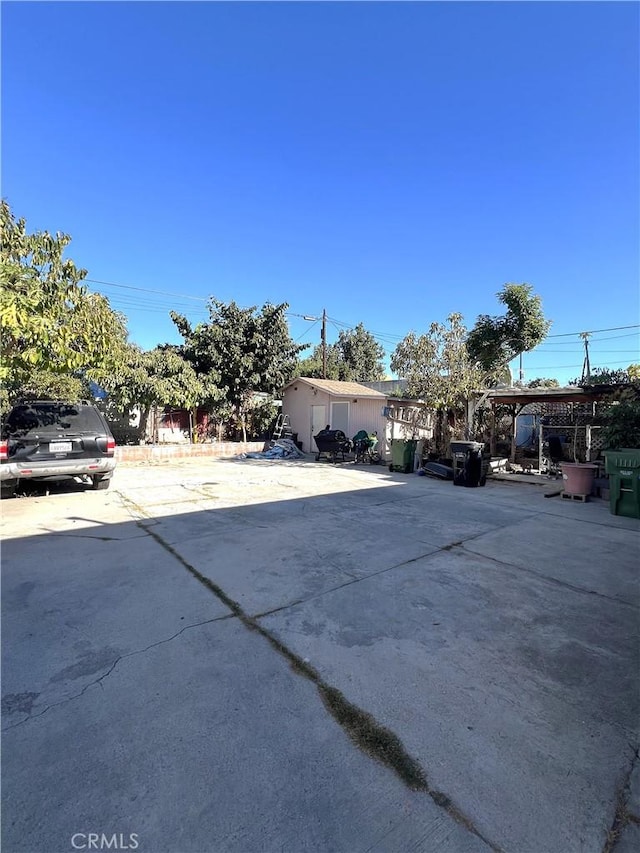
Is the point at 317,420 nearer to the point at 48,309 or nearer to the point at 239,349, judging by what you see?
the point at 239,349

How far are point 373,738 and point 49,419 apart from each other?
7.15 m

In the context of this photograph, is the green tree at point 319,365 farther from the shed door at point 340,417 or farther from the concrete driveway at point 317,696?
the concrete driveway at point 317,696

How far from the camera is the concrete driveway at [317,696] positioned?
148 centimetres

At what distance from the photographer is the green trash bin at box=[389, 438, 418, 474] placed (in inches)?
478

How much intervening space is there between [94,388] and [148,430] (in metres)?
2.46

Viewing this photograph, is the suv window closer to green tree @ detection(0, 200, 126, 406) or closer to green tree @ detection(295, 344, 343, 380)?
green tree @ detection(0, 200, 126, 406)

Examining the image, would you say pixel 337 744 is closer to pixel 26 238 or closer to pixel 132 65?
pixel 26 238

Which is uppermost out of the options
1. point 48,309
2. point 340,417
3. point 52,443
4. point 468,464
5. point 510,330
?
point 510,330

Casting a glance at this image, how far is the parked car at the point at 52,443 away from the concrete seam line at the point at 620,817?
7581 millimetres

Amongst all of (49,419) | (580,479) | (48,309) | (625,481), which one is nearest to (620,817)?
(625,481)

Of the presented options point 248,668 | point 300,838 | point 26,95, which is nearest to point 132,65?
point 26,95

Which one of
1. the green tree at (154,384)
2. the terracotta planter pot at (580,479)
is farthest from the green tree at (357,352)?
the terracotta planter pot at (580,479)

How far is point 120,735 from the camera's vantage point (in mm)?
1873

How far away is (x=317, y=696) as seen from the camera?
216 cm
